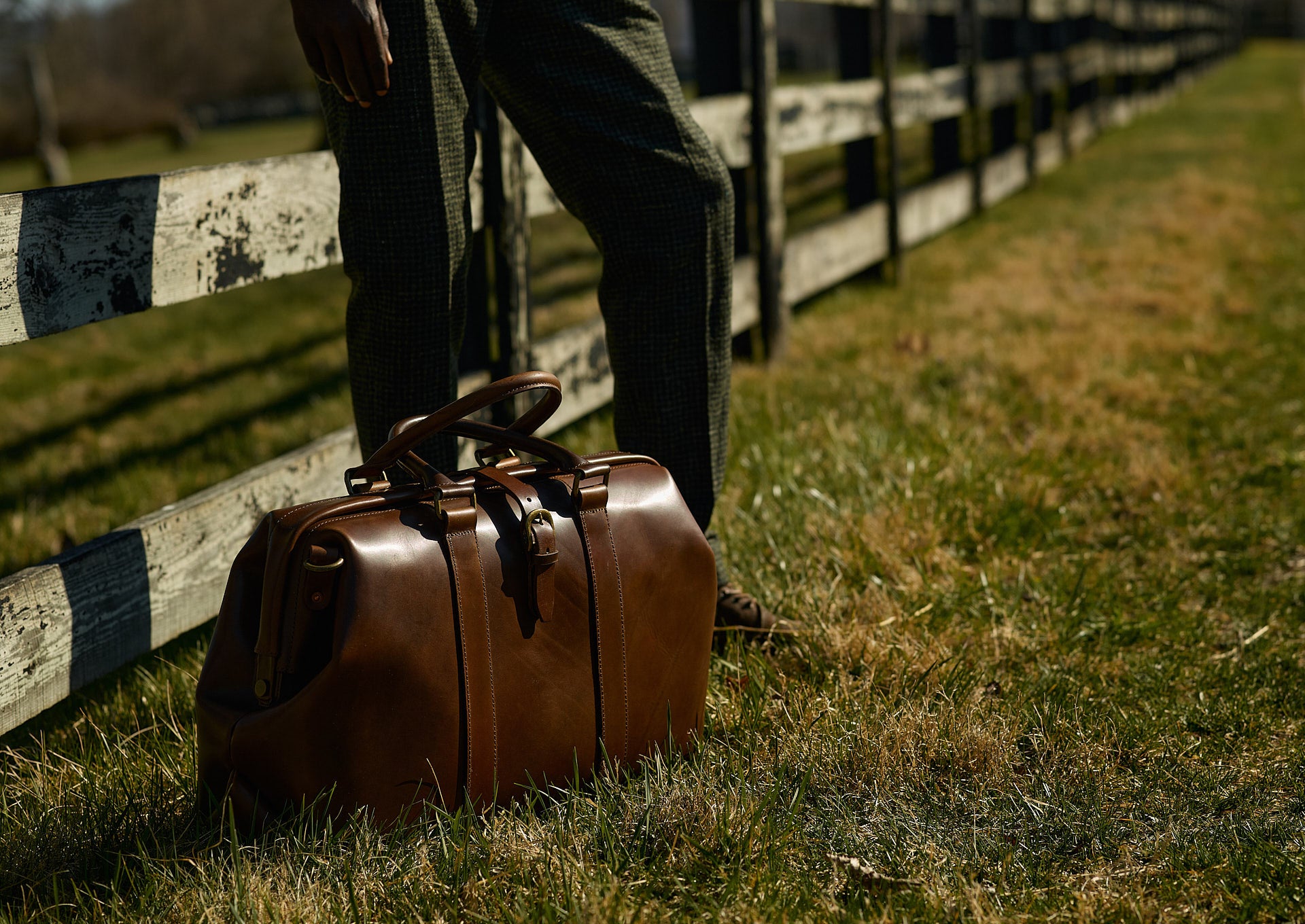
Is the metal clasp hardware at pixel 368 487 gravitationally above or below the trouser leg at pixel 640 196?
below

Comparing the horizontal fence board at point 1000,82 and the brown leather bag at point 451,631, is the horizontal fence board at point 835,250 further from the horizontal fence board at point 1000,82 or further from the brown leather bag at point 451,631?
the brown leather bag at point 451,631

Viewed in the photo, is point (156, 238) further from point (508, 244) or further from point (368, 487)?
point (508, 244)

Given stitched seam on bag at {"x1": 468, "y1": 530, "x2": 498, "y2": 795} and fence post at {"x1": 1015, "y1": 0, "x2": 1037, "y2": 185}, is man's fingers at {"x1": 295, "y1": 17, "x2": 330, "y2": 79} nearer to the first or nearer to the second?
stitched seam on bag at {"x1": 468, "y1": 530, "x2": 498, "y2": 795}

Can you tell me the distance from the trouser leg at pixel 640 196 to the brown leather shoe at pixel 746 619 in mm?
150

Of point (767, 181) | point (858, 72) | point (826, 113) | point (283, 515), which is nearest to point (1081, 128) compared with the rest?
point (858, 72)

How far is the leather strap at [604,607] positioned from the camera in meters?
1.48

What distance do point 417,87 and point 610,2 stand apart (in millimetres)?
362

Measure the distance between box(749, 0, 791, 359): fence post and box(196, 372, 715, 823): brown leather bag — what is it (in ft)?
8.62

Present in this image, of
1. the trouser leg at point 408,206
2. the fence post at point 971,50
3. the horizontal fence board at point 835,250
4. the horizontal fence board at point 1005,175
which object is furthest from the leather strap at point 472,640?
the horizontal fence board at point 1005,175

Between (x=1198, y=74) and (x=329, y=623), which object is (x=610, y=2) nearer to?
(x=329, y=623)

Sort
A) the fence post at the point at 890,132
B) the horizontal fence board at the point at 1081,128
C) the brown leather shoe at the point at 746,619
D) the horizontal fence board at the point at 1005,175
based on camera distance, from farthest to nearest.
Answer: the horizontal fence board at the point at 1081,128
the horizontal fence board at the point at 1005,175
the fence post at the point at 890,132
the brown leather shoe at the point at 746,619

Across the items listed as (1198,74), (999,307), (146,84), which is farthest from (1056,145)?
(146,84)

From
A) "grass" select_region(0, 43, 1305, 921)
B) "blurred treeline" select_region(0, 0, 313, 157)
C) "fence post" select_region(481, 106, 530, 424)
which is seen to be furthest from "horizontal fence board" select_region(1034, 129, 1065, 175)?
"blurred treeline" select_region(0, 0, 313, 157)

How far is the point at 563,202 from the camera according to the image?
6.29 ft
